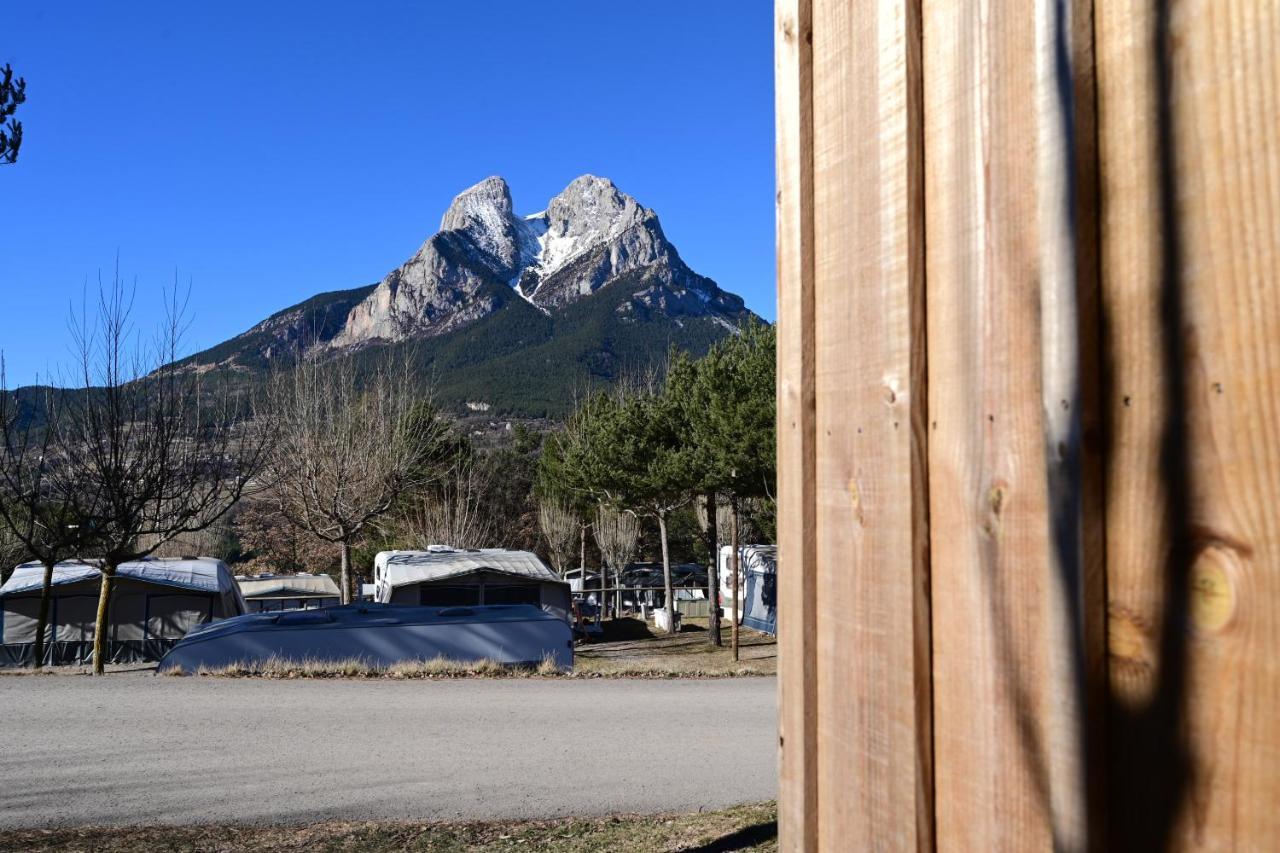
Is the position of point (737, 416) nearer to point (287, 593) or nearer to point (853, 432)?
point (287, 593)

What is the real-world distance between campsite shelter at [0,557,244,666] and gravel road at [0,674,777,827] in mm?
12279

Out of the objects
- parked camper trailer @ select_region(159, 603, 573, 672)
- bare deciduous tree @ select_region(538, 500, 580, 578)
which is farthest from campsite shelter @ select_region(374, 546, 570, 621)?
bare deciduous tree @ select_region(538, 500, 580, 578)

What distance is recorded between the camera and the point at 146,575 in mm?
24625

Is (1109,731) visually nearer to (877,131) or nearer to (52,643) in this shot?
(877,131)

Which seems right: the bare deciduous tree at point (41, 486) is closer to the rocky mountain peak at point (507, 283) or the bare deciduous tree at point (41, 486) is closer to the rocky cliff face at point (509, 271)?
the rocky mountain peak at point (507, 283)

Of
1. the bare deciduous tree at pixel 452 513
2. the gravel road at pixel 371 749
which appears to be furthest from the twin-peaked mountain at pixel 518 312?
the gravel road at pixel 371 749

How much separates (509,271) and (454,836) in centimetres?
14079

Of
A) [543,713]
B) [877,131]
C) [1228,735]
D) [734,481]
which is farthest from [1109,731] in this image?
[734,481]

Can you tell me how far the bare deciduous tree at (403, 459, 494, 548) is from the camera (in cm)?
3866

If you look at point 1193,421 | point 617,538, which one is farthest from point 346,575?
point 1193,421

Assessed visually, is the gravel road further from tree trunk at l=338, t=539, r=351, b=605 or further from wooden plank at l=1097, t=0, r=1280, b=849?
tree trunk at l=338, t=539, r=351, b=605

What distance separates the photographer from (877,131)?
1497mm

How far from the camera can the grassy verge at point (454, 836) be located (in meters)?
5.62

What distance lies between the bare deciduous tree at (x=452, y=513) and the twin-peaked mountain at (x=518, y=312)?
2019 cm
